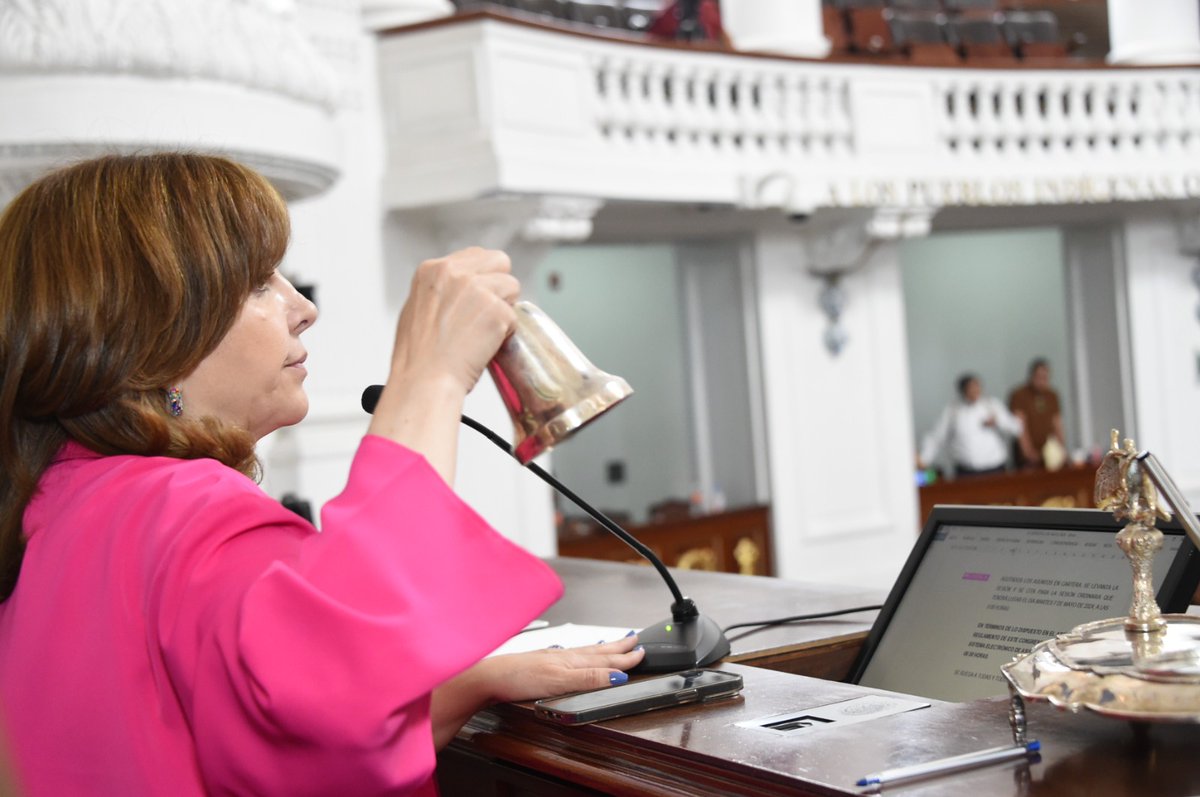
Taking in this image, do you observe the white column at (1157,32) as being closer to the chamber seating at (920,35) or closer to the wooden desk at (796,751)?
the chamber seating at (920,35)

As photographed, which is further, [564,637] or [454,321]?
[564,637]

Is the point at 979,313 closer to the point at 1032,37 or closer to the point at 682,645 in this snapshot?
the point at 1032,37

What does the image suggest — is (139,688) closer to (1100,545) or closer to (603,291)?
(1100,545)

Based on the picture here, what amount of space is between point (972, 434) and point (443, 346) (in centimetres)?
961

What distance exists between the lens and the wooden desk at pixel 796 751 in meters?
1.16

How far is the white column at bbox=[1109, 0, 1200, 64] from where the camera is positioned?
34.3 ft

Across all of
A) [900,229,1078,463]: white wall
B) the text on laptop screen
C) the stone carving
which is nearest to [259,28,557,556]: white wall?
the stone carving

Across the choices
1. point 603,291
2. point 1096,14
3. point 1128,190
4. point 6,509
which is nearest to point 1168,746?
point 6,509

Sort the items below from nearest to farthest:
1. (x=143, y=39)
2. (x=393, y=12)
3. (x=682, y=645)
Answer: (x=682, y=645)
(x=143, y=39)
(x=393, y=12)

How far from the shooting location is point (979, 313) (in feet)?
45.5

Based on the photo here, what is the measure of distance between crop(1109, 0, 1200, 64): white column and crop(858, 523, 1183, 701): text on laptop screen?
9.49m

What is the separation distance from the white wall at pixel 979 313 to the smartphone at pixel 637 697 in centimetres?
1234

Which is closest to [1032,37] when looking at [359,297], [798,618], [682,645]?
[359,297]

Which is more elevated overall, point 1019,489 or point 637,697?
point 637,697
